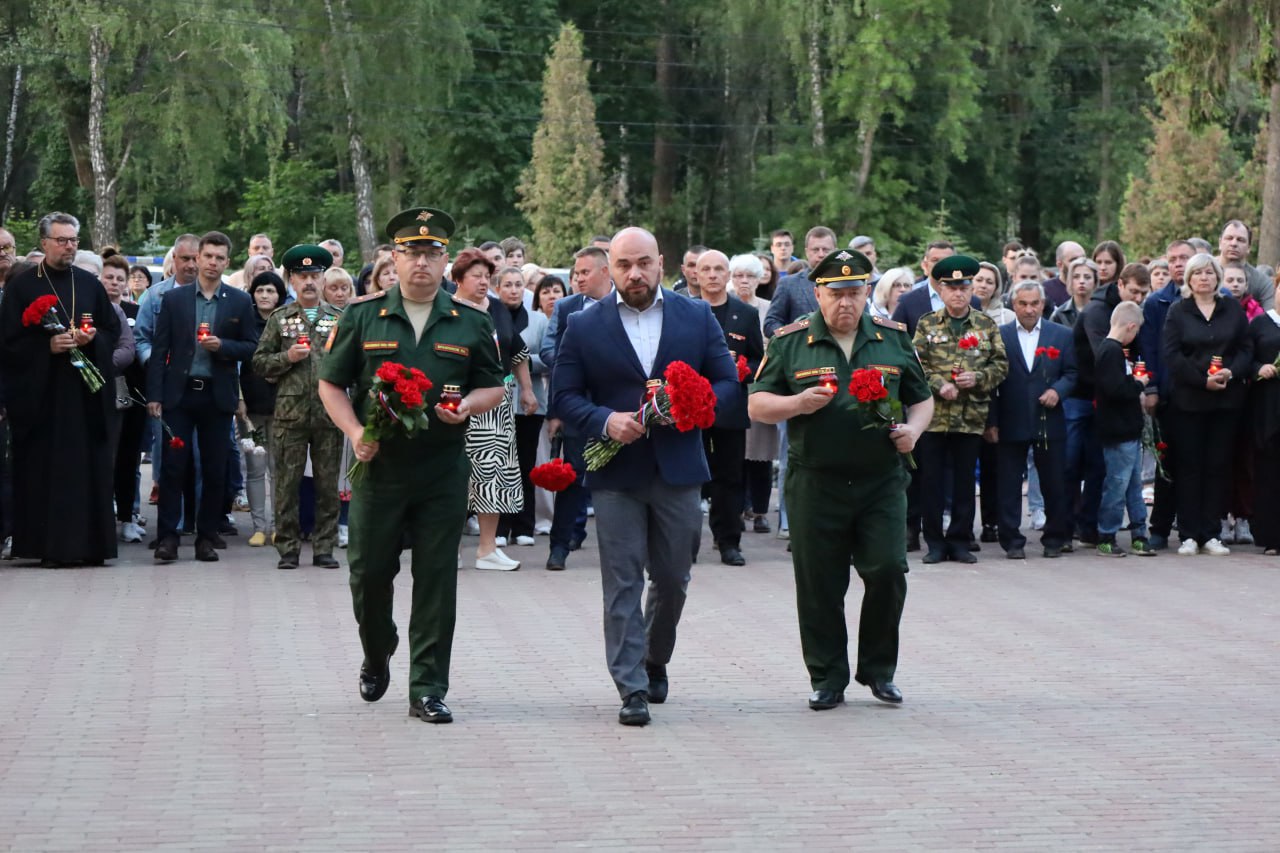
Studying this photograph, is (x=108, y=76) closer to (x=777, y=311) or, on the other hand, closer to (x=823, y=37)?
(x=823, y=37)

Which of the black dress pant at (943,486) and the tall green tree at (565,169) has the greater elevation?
the tall green tree at (565,169)

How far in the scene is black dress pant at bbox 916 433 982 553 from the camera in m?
14.6

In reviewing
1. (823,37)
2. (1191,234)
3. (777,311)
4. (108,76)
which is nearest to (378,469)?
(777,311)

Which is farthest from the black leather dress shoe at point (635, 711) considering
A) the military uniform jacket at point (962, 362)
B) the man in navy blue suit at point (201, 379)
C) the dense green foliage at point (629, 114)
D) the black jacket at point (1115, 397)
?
the dense green foliage at point (629, 114)

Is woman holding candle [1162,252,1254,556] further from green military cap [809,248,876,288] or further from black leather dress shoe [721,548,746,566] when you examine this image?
green military cap [809,248,876,288]

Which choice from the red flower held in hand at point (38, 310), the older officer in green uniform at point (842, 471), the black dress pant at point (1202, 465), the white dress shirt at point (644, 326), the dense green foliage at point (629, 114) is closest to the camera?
the white dress shirt at point (644, 326)

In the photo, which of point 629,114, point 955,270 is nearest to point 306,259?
point 955,270

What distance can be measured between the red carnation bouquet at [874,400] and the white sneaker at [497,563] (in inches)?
232

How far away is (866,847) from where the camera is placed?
6.43 metres

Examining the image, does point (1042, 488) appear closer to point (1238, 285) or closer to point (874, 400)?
point (1238, 285)

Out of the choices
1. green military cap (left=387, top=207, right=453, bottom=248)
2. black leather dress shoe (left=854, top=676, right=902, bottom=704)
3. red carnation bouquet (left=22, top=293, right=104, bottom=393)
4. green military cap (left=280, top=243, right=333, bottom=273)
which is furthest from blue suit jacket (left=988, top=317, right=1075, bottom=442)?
green military cap (left=387, top=207, right=453, bottom=248)

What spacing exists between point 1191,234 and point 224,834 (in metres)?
39.5

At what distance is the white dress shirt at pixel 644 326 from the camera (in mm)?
8727

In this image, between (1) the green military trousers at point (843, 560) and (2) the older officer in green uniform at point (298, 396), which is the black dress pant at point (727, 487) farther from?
(1) the green military trousers at point (843, 560)
